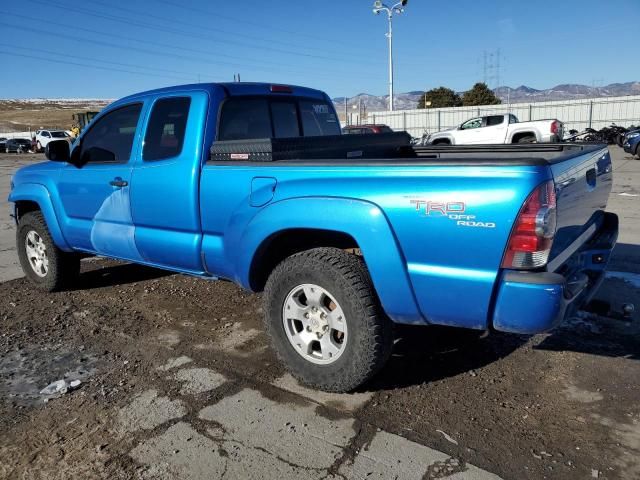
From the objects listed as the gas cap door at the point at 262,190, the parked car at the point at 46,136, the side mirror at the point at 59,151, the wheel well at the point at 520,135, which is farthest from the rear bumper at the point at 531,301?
the parked car at the point at 46,136

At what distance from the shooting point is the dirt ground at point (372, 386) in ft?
8.66

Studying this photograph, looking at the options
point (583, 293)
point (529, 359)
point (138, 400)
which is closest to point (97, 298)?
point (138, 400)

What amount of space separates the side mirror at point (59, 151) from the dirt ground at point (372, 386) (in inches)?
54.9

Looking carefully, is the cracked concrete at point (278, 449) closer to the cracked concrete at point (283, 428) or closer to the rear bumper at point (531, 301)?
the cracked concrete at point (283, 428)

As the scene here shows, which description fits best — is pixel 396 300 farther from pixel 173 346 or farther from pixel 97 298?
pixel 97 298

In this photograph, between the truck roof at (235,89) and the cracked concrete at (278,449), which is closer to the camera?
the cracked concrete at (278,449)

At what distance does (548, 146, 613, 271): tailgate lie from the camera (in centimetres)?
264

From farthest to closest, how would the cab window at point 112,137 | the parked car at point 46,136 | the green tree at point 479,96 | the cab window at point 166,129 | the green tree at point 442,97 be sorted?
1. the green tree at point 442,97
2. the green tree at point 479,96
3. the parked car at point 46,136
4. the cab window at point 112,137
5. the cab window at point 166,129

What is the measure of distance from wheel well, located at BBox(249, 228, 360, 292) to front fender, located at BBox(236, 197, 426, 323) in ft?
0.38

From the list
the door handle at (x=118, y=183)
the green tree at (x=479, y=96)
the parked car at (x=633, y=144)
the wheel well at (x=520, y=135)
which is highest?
the green tree at (x=479, y=96)

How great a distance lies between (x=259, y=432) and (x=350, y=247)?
1.19 m

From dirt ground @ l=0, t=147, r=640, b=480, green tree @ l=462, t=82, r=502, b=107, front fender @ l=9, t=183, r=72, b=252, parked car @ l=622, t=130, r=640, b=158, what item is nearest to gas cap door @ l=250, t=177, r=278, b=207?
dirt ground @ l=0, t=147, r=640, b=480

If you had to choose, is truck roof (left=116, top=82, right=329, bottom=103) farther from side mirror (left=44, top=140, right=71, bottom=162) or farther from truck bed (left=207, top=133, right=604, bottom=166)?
side mirror (left=44, top=140, right=71, bottom=162)

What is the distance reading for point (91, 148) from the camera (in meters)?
4.79
